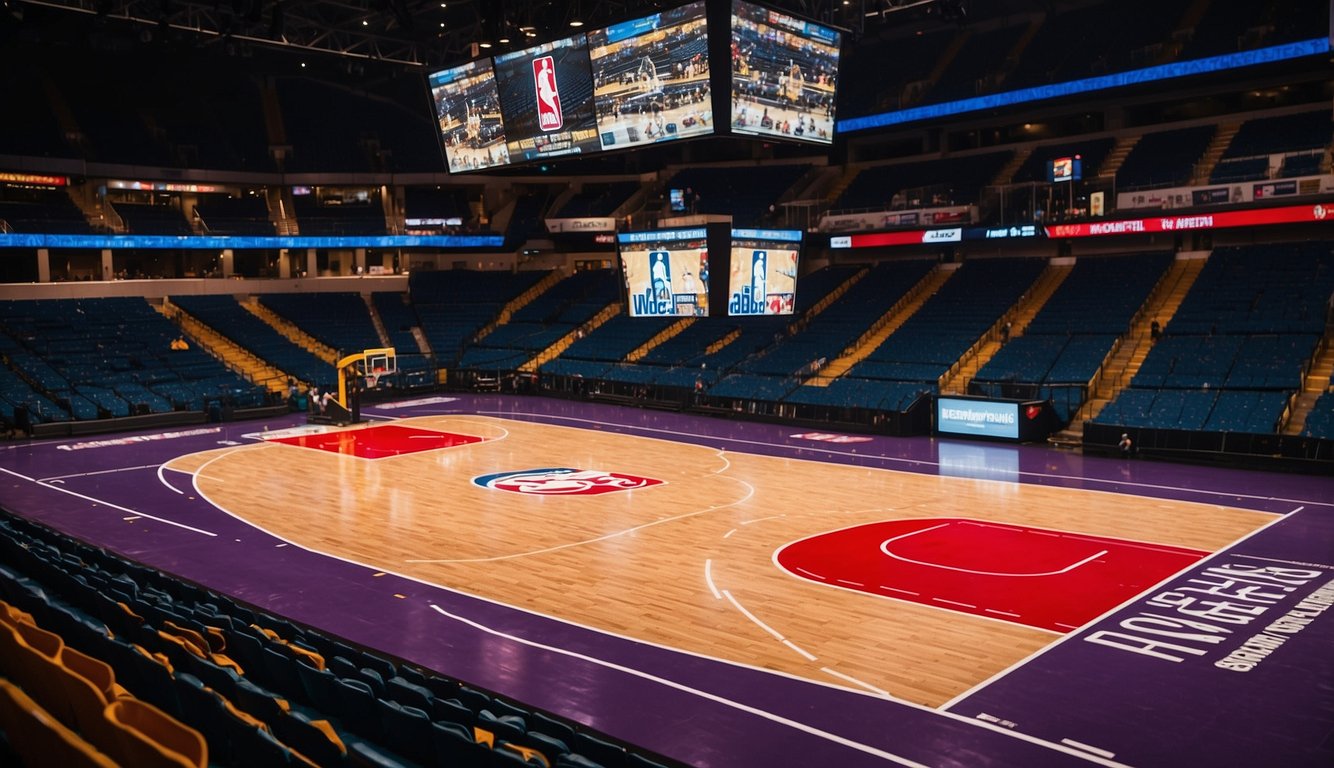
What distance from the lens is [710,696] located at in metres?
9.48

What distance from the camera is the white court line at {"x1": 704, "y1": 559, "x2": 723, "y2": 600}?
12805 millimetres

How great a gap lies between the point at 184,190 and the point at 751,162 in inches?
977

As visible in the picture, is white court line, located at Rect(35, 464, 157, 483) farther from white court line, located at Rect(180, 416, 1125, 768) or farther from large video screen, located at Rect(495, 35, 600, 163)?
large video screen, located at Rect(495, 35, 600, 163)

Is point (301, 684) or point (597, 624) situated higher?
point (301, 684)

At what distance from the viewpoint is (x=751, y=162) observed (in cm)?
4375

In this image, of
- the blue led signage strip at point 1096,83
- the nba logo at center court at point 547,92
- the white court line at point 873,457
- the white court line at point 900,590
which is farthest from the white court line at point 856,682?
the blue led signage strip at point 1096,83

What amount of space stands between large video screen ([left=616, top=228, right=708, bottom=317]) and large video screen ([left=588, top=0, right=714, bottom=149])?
11.9 feet

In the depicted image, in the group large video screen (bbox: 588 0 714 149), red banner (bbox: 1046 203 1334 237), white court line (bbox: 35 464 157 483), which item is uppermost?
large video screen (bbox: 588 0 714 149)

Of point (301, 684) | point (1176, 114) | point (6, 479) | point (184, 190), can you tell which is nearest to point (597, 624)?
point (301, 684)

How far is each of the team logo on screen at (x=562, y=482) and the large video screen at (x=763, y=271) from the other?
574cm

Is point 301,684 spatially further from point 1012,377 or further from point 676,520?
point 1012,377

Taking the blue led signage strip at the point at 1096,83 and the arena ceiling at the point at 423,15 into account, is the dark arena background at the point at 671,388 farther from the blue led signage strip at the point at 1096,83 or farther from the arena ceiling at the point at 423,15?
the arena ceiling at the point at 423,15

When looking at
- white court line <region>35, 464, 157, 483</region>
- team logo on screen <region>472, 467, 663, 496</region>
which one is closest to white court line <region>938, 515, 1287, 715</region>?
team logo on screen <region>472, 467, 663, 496</region>

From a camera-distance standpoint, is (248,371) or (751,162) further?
(751,162)
